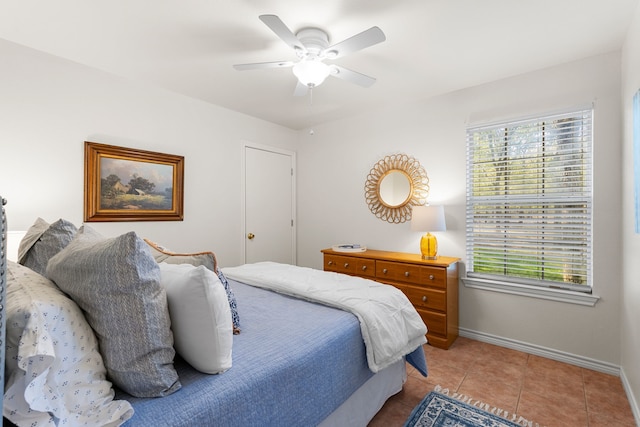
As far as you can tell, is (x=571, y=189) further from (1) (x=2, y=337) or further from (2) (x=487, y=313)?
(1) (x=2, y=337)

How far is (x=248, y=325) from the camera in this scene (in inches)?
60.0

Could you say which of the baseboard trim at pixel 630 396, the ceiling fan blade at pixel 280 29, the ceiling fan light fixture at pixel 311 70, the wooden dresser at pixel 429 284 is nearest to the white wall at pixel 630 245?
the baseboard trim at pixel 630 396

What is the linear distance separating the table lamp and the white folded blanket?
3.63 feet

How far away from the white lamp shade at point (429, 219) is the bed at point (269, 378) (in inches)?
51.5

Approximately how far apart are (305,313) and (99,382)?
37.8 inches

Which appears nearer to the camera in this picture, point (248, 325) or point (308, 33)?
point (248, 325)

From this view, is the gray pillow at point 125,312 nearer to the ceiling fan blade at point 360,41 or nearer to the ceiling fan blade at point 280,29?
the ceiling fan blade at point 280,29

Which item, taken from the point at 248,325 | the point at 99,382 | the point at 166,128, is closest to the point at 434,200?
the point at 248,325

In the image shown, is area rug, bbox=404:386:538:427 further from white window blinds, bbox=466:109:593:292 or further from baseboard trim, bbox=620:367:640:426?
white window blinds, bbox=466:109:593:292

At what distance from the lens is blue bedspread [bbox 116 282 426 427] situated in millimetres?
952

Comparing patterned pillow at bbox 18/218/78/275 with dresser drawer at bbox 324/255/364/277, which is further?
dresser drawer at bbox 324/255/364/277

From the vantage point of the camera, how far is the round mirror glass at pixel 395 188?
3490 mm

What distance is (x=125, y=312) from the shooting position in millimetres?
939

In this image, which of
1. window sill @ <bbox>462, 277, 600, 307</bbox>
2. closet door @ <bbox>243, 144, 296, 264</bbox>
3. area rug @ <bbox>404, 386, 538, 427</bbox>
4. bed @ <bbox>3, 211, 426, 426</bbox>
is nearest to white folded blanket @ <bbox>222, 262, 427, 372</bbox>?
bed @ <bbox>3, 211, 426, 426</bbox>
